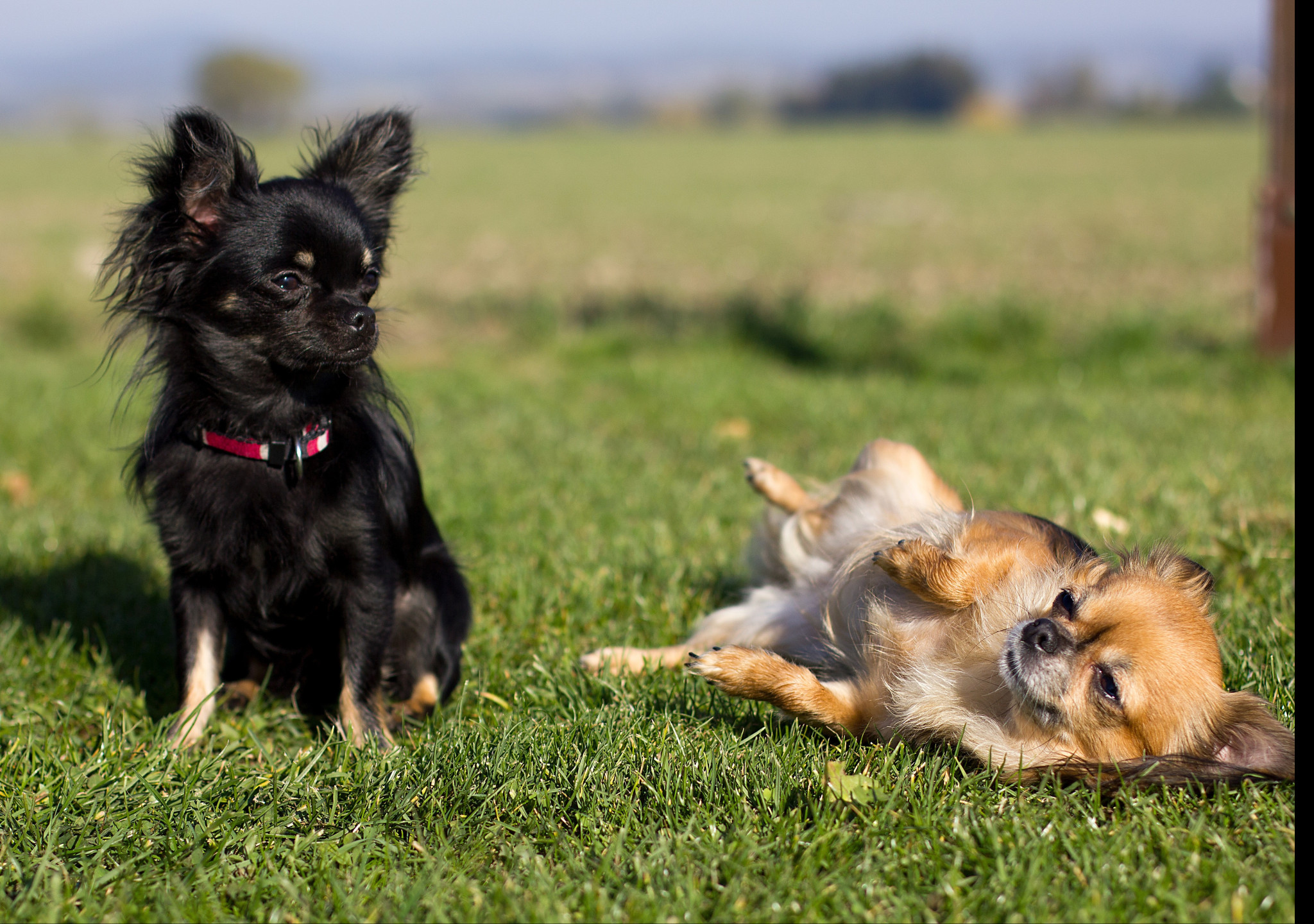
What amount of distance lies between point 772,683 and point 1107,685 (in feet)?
2.67

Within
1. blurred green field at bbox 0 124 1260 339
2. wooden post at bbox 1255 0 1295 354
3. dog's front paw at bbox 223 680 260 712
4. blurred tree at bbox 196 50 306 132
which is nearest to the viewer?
dog's front paw at bbox 223 680 260 712

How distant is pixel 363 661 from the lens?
3.02 meters

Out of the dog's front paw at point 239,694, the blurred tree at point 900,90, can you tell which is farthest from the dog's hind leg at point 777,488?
the blurred tree at point 900,90

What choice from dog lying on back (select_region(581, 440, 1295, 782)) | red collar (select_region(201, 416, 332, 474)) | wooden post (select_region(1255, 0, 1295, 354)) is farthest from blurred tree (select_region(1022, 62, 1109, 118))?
red collar (select_region(201, 416, 332, 474))

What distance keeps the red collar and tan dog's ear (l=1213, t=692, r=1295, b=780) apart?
8.22 ft

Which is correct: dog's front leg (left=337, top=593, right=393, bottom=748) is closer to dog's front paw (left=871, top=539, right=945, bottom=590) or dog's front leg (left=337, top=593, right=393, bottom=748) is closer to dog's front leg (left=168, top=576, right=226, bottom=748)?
dog's front leg (left=168, top=576, right=226, bottom=748)

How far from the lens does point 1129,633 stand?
253 centimetres

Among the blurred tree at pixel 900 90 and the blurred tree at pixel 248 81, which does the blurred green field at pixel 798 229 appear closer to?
the blurred tree at pixel 900 90

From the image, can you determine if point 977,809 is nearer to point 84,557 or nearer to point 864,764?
point 864,764

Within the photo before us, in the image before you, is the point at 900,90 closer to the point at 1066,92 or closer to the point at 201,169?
the point at 1066,92

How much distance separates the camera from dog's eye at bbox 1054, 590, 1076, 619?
268cm

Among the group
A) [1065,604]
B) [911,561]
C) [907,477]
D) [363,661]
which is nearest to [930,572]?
[911,561]

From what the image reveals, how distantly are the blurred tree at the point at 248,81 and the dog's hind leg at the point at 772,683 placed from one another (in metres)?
138

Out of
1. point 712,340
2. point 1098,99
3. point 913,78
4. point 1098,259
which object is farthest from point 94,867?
point 1098,99
